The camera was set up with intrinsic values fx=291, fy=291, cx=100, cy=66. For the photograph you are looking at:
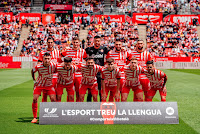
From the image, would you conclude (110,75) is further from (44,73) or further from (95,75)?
(44,73)

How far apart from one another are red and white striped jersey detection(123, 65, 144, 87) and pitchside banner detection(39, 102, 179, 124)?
1297 millimetres

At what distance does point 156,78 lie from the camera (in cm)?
811

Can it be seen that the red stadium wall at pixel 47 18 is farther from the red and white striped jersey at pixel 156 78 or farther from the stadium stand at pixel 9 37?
the red and white striped jersey at pixel 156 78

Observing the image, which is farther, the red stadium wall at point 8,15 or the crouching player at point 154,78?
the red stadium wall at point 8,15

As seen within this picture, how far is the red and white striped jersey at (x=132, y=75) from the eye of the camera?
8023mm

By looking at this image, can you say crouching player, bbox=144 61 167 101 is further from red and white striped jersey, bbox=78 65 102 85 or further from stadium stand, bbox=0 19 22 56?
stadium stand, bbox=0 19 22 56

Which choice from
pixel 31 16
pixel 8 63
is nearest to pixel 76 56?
pixel 8 63

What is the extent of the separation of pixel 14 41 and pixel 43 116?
1253 inches

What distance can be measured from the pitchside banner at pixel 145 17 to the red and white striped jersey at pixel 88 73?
3332cm

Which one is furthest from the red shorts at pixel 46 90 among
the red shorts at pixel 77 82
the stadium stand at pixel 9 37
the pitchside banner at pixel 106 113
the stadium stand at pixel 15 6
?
the stadium stand at pixel 15 6

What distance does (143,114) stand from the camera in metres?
6.90

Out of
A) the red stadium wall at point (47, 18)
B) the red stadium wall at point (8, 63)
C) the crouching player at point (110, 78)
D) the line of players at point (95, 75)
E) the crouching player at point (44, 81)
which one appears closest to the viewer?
the crouching player at point (44, 81)

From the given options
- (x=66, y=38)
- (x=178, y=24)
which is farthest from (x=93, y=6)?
(x=178, y=24)

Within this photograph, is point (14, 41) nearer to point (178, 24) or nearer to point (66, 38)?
point (66, 38)
